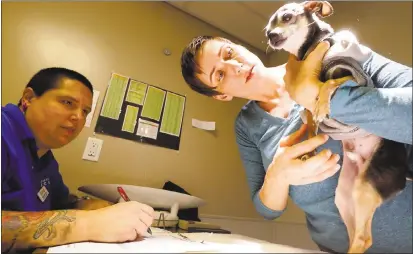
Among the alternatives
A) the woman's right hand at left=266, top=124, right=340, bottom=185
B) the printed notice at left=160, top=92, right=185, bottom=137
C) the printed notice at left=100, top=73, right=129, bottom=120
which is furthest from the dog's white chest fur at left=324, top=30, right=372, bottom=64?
the printed notice at left=100, top=73, right=129, bottom=120

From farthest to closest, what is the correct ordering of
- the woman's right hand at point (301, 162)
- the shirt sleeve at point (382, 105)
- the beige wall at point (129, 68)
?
the beige wall at point (129, 68), the woman's right hand at point (301, 162), the shirt sleeve at point (382, 105)

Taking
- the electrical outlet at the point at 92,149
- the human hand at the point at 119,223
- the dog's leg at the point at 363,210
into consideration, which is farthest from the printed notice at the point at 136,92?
the dog's leg at the point at 363,210

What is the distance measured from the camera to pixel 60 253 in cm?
41

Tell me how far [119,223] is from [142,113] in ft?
2.57

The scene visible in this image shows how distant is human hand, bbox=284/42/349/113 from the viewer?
0.41 metres

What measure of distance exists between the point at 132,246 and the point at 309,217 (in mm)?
344

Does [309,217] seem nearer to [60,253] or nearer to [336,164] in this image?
[336,164]

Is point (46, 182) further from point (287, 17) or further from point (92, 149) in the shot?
point (287, 17)

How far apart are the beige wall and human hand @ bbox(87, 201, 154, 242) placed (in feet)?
1.48

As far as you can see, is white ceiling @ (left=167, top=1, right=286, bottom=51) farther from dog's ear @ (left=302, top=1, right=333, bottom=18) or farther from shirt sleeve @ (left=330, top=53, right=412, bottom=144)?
shirt sleeve @ (left=330, top=53, right=412, bottom=144)

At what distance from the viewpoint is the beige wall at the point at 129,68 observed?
109 cm

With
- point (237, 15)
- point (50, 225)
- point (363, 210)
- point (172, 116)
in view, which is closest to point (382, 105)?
point (363, 210)

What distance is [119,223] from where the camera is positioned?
1.70 ft

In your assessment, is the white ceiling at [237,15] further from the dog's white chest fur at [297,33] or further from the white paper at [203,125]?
the white paper at [203,125]
